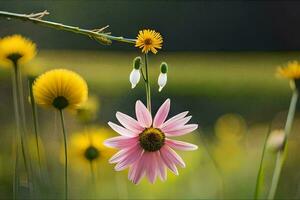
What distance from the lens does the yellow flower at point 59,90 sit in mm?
431

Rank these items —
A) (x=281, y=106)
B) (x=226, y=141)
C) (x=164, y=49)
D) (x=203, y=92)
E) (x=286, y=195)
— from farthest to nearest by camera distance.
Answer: (x=164, y=49) < (x=203, y=92) < (x=281, y=106) < (x=226, y=141) < (x=286, y=195)

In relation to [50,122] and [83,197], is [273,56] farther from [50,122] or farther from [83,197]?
[83,197]

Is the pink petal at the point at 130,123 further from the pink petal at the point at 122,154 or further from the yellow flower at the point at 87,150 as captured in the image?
the yellow flower at the point at 87,150

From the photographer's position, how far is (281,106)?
1021mm

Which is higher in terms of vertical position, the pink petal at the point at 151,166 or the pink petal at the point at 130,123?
the pink petal at the point at 130,123

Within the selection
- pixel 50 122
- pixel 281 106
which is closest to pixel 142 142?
pixel 50 122

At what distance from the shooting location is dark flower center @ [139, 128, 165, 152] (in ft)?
1.40

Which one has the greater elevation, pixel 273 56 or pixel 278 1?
pixel 278 1

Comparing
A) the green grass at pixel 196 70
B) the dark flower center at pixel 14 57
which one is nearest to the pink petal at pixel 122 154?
the dark flower center at pixel 14 57

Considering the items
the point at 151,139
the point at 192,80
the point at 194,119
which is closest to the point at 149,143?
the point at 151,139

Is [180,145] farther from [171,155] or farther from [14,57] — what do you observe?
[14,57]

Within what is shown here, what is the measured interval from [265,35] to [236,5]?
3.2 inches

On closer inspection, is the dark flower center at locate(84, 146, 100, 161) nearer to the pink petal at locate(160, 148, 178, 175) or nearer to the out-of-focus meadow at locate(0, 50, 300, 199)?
the out-of-focus meadow at locate(0, 50, 300, 199)

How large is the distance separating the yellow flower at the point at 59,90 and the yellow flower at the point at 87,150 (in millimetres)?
118
